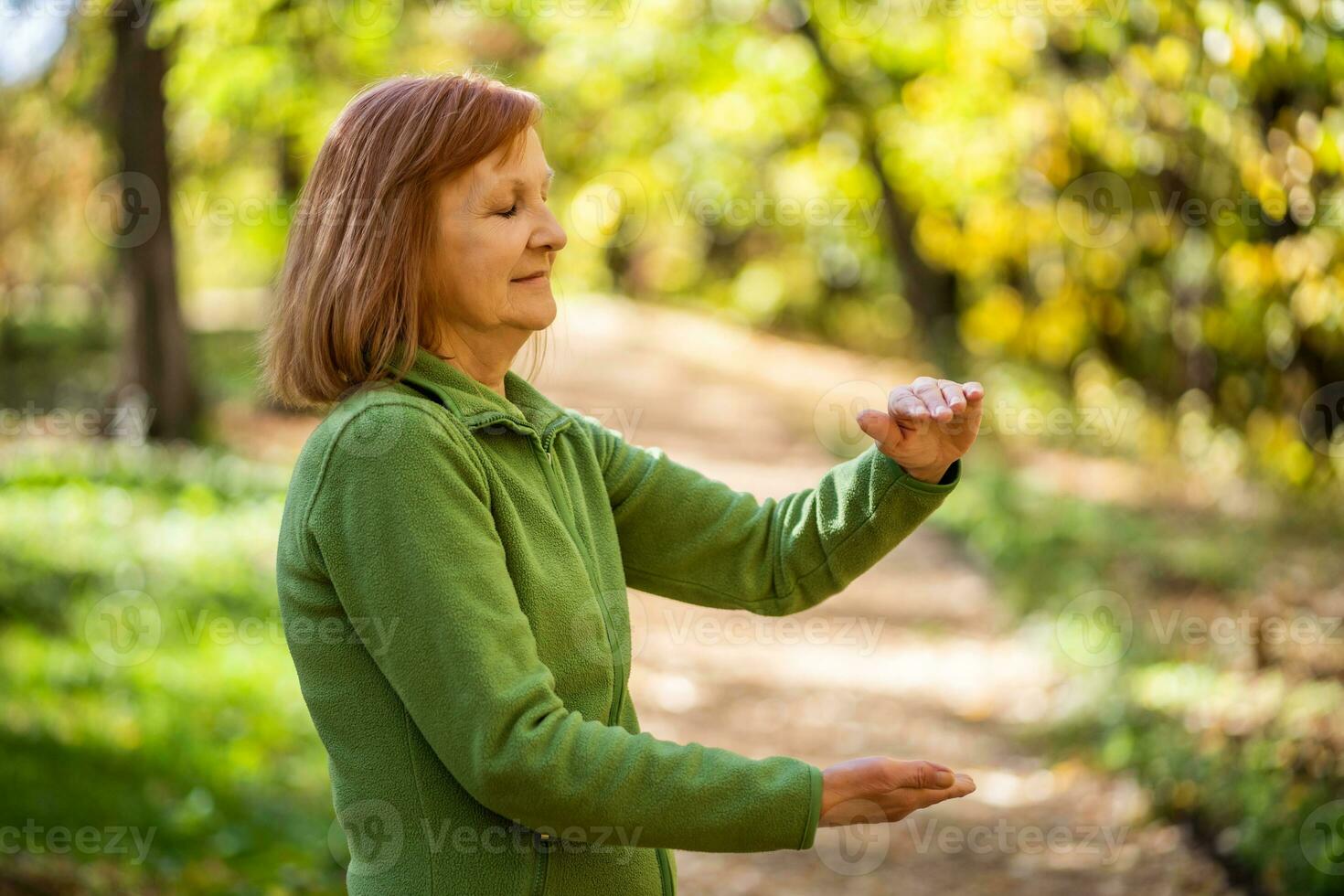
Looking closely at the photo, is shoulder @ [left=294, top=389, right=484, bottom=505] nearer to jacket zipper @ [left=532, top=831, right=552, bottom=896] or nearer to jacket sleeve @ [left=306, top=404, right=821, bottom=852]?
jacket sleeve @ [left=306, top=404, right=821, bottom=852]

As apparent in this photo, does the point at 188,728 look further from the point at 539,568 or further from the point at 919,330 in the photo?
the point at 919,330

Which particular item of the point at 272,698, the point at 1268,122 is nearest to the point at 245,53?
the point at 272,698

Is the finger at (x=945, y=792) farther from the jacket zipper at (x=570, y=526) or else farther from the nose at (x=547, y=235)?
the nose at (x=547, y=235)

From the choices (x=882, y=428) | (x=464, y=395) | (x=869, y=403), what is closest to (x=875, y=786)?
(x=882, y=428)

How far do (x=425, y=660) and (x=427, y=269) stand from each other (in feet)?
1.72

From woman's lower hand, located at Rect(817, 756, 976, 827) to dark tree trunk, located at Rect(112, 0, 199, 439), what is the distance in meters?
9.88

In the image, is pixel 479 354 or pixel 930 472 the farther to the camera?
pixel 930 472

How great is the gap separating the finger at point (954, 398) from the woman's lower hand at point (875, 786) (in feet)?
1.70

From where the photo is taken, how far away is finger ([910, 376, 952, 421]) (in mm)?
1884

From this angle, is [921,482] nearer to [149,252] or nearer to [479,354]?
[479,354]

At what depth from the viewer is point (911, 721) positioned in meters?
6.64

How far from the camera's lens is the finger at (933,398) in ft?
6.18

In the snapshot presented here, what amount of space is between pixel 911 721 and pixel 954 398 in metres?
4.98

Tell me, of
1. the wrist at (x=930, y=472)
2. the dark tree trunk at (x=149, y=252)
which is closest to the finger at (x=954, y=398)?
the wrist at (x=930, y=472)
